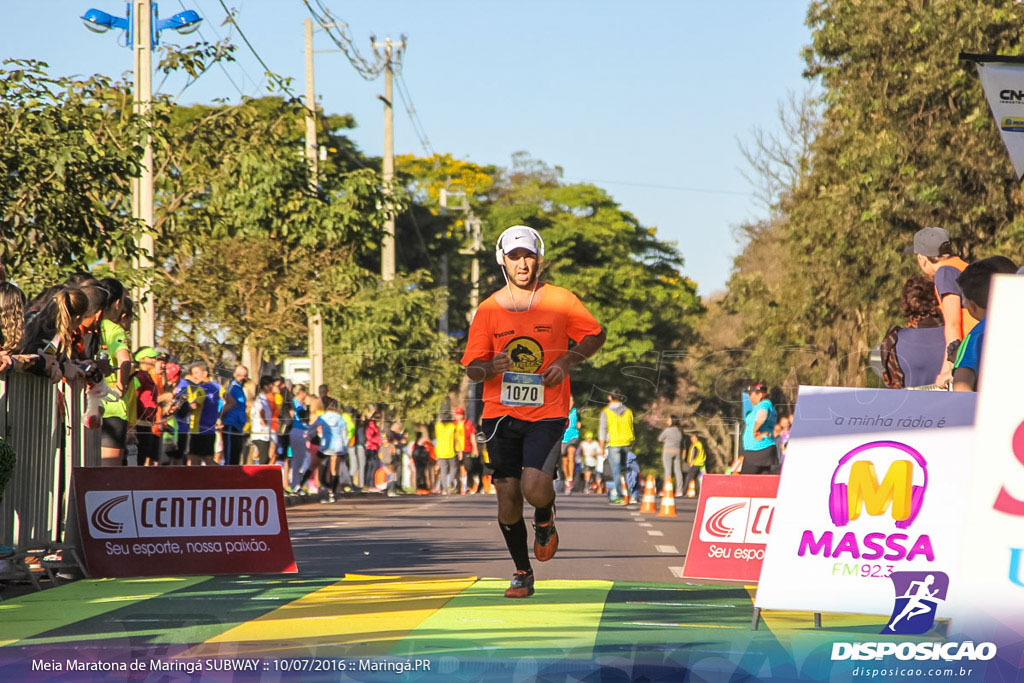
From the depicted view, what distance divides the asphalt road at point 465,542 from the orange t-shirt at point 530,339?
257cm

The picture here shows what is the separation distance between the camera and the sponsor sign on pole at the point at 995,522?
17.8 ft

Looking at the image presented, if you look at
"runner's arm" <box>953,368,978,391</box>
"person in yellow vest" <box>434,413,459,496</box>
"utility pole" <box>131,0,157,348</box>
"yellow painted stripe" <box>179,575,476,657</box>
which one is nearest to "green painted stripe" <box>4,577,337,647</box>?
"yellow painted stripe" <box>179,575,476,657</box>

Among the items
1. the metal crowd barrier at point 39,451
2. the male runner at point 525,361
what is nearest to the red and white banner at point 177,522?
the metal crowd barrier at point 39,451

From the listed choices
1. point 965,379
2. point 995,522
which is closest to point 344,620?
point 965,379

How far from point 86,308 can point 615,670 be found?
5.85 meters

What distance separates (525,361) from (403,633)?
1944mm

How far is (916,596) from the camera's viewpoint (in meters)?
7.34

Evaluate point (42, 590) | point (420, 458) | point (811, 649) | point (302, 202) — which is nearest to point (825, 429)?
point (811, 649)

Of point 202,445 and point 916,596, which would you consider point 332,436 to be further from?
point 916,596

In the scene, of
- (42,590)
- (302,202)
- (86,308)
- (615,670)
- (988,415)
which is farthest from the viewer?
(302,202)

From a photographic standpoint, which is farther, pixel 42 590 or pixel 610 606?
pixel 42 590

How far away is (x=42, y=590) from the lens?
1017cm

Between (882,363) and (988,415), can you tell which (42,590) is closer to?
(882,363)

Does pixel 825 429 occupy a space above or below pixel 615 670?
above
